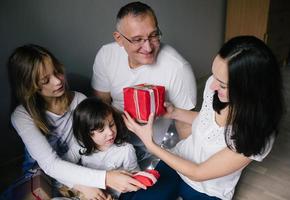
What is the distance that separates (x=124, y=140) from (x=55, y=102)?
345mm

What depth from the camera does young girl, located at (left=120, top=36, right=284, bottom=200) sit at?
0.89 metres

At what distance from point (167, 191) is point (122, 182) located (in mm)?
261

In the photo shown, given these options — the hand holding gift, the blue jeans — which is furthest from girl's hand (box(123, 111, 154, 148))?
the blue jeans

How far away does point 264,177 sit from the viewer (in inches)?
69.4

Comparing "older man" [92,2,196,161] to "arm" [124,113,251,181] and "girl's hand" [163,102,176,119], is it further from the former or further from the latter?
"arm" [124,113,251,181]

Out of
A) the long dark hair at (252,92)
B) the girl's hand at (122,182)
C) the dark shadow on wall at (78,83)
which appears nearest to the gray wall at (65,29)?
→ the dark shadow on wall at (78,83)

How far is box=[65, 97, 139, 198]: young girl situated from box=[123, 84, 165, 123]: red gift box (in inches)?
3.9

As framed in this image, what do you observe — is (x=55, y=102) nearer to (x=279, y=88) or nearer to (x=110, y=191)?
(x=110, y=191)

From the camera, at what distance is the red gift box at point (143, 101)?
3.89 ft

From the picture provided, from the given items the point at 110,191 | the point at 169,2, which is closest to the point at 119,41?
the point at 110,191

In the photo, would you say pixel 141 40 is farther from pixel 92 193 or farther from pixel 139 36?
pixel 92 193

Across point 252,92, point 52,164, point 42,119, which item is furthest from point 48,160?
point 252,92

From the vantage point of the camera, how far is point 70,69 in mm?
1878

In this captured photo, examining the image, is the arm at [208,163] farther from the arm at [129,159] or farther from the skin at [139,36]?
the skin at [139,36]
